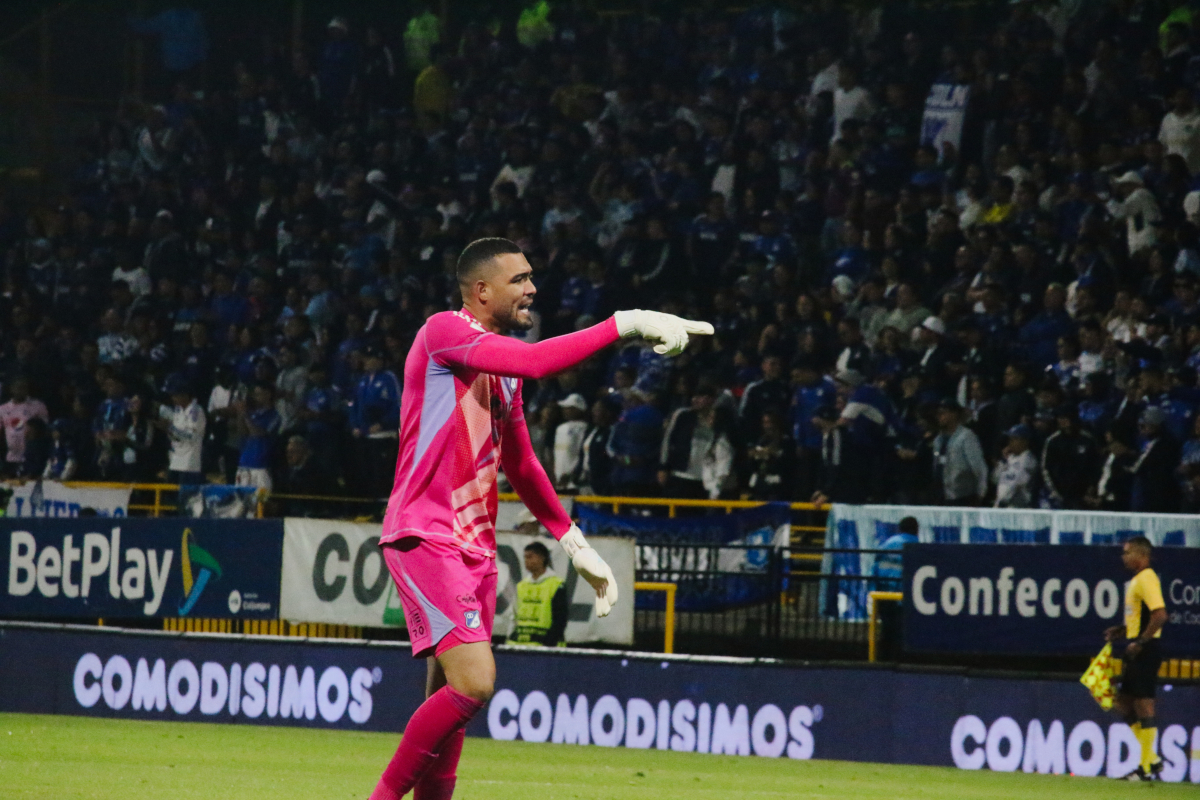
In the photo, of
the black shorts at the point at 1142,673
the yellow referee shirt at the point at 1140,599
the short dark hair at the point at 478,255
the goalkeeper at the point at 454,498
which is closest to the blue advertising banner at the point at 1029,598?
the yellow referee shirt at the point at 1140,599

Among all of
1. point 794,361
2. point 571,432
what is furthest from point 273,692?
point 794,361

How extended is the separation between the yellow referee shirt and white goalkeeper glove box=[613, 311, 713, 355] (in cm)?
725

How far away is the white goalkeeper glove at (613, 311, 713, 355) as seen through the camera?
Result: 18.6 ft

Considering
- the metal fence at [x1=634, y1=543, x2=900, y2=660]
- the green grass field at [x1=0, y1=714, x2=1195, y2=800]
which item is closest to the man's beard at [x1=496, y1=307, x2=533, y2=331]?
the green grass field at [x1=0, y1=714, x2=1195, y2=800]

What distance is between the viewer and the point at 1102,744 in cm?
1226

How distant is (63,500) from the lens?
1752 centimetres

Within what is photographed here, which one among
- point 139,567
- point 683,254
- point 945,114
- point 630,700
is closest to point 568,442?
point 683,254

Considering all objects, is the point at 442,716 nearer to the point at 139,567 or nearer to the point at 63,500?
the point at 139,567

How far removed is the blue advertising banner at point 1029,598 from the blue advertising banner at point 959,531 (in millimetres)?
245

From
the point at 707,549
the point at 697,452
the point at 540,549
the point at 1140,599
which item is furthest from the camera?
the point at 697,452

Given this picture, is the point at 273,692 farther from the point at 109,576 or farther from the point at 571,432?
the point at 571,432

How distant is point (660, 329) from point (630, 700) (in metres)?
8.25

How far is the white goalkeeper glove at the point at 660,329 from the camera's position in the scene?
5.68 metres

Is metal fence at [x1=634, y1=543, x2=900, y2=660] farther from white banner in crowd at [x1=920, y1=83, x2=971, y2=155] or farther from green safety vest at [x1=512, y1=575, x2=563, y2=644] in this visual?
white banner in crowd at [x1=920, y1=83, x2=971, y2=155]
